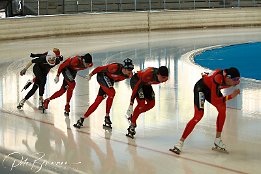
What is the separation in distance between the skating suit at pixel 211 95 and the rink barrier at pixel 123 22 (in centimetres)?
1699

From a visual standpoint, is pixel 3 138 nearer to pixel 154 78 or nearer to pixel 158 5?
pixel 154 78

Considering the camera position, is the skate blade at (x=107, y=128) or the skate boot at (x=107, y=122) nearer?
the skate blade at (x=107, y=128)

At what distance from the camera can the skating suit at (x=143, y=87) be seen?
704 centimetres

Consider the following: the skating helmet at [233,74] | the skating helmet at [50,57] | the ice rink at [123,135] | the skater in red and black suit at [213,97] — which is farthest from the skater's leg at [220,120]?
the skating helmet at [50,57]

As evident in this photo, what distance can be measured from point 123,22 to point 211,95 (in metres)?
19.9

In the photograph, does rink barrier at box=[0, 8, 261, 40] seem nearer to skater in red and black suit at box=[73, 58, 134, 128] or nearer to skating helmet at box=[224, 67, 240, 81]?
skater in red and black suit at box=[73, 58, 134, 128]

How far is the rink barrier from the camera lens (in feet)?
76.0

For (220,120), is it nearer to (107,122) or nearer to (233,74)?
(233,74)

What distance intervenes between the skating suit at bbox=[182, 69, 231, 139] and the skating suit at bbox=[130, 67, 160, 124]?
2.27 ft

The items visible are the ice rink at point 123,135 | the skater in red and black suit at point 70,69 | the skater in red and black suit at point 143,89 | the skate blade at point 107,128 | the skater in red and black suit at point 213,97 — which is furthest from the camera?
the skater in red and black suit at point 70,69

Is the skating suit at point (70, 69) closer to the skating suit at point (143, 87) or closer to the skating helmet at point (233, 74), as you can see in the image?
the skating suit at point (143, 87)

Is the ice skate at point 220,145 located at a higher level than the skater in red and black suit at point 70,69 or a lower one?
lower

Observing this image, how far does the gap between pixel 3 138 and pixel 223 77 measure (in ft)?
10.6

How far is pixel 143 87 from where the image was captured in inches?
283
